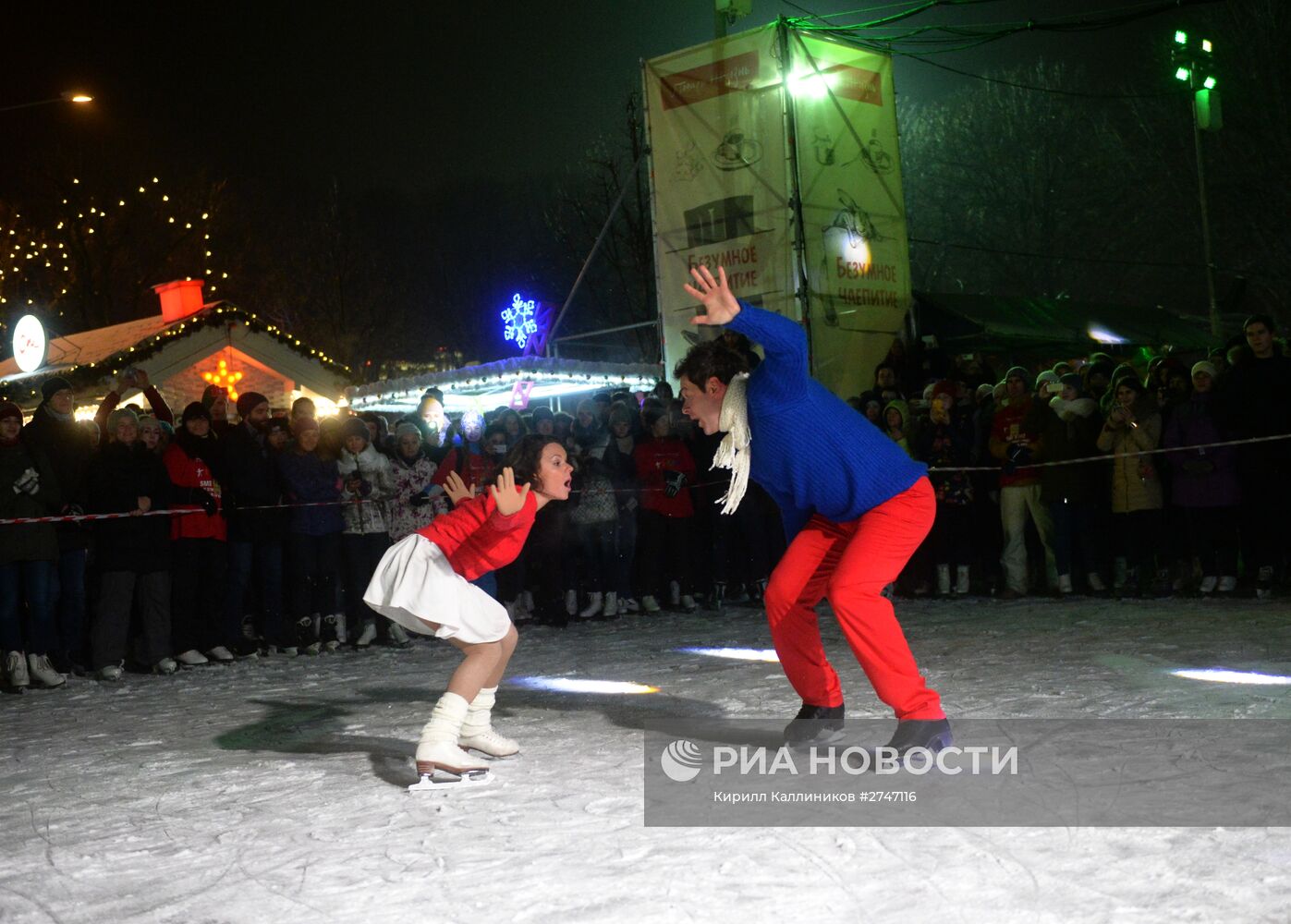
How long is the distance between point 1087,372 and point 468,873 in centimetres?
968

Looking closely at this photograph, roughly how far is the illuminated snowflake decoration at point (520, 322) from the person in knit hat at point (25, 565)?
1927 centimetres

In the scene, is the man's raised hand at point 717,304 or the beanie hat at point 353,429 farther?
the beanie hat at point 353,429

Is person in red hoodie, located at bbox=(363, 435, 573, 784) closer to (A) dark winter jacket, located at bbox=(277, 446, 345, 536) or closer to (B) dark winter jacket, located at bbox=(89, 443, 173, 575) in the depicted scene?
(B) dark winter jacket, located at bbox=(89, 443, 173, 575)

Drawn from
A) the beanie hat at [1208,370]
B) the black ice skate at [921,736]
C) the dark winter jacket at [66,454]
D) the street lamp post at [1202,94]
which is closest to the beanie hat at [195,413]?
the dark winter jacket at [66,454]

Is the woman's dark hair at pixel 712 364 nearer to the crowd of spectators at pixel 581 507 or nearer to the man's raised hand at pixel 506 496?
the man's raised hand at pixel 506 496

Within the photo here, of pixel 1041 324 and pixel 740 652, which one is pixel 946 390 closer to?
pixel 740 652

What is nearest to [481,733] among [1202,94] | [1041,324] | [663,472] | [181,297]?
[663,472]

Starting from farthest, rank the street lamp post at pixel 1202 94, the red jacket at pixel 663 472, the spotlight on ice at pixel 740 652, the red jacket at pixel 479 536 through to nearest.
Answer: the street lamp post at pixel 1202 94
the red jacket at pixel 663 472
the spotlight on ice at pixel 740 652
the red jacket at pixel 479 536

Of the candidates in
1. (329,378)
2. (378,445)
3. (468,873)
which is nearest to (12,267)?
(329,378)

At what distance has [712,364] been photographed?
5070 millimetres

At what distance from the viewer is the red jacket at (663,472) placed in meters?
12.0

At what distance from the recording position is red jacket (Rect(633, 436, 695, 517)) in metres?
12.0

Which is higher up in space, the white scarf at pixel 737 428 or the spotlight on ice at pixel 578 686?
the white scarf at pixel 737 428

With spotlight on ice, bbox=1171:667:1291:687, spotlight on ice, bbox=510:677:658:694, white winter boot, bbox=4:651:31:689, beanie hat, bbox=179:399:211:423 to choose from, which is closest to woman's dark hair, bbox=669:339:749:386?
spotlight on ice, bbox=510:677:658:694
